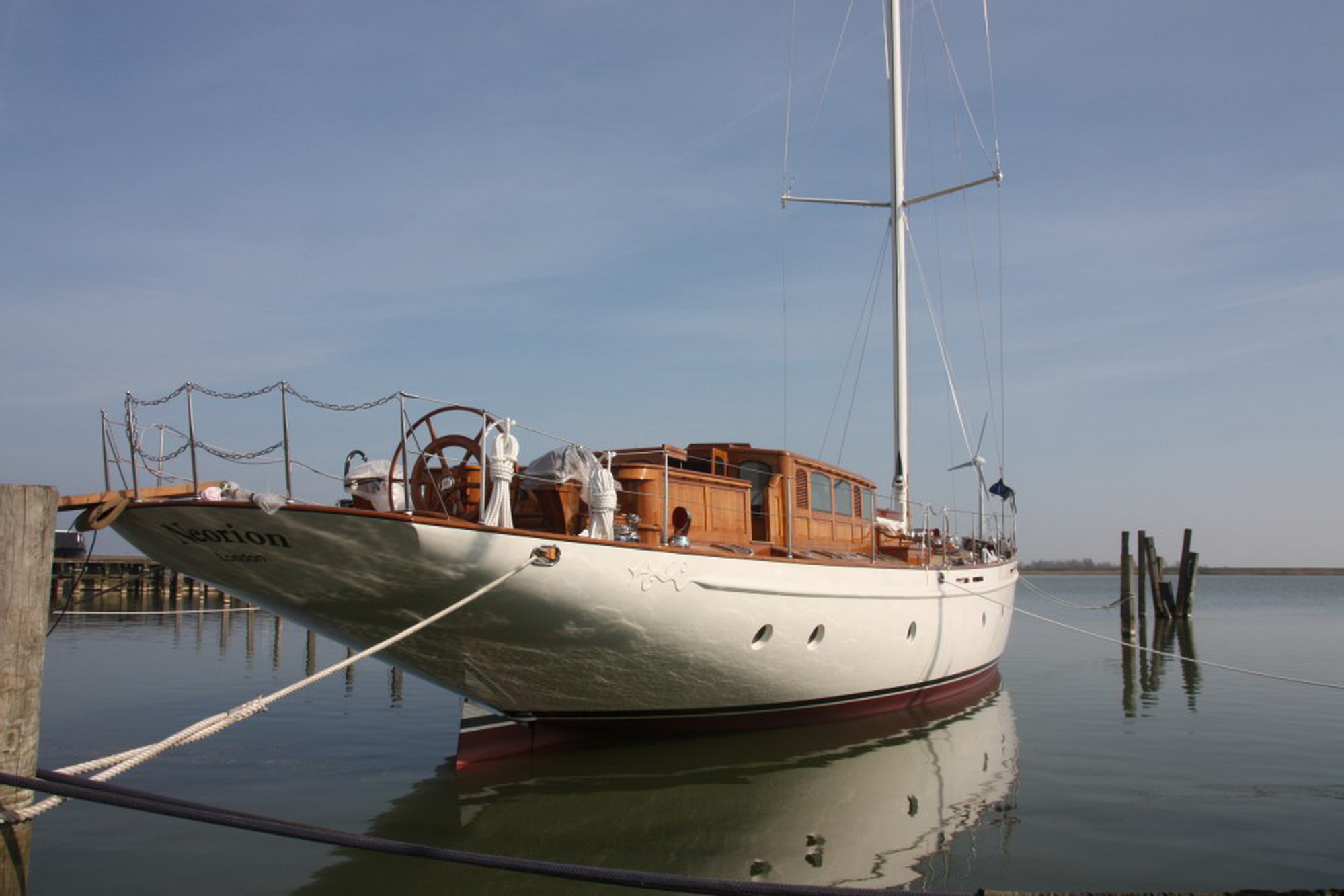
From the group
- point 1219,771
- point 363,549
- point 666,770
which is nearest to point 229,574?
point 363,549

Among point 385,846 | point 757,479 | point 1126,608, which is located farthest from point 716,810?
point 1126,608

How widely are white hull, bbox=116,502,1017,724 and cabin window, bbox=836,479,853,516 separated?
2.34 m

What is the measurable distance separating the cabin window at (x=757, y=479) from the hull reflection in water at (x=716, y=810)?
3.22 metres

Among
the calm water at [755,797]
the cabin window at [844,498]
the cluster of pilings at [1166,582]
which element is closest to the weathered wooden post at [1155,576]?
the cluster of pilings at [1166,582]

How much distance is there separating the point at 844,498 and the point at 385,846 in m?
12.6

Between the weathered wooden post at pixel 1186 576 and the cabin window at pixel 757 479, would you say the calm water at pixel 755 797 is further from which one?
the weathered wooden post at pixel 1186 576

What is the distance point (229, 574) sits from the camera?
384 inches

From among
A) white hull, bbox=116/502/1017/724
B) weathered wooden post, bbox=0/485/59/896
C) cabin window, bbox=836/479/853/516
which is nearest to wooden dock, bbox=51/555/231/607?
cabin window, bbox=836/479/853/516

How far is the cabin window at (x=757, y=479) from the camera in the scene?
572 inches

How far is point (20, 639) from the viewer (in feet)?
18.9

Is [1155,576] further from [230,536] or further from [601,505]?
[230,536]

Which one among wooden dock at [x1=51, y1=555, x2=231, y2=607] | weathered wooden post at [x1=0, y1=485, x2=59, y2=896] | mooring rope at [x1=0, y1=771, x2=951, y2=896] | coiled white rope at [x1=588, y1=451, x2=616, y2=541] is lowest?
wooden dock at [x1=51, y1=555, x2=231, y2=607]

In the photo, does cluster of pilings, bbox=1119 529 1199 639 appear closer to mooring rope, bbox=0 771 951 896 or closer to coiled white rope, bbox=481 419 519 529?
coiled white rope, bbox=481 419 519 529

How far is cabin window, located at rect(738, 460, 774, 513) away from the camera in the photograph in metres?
14.5
